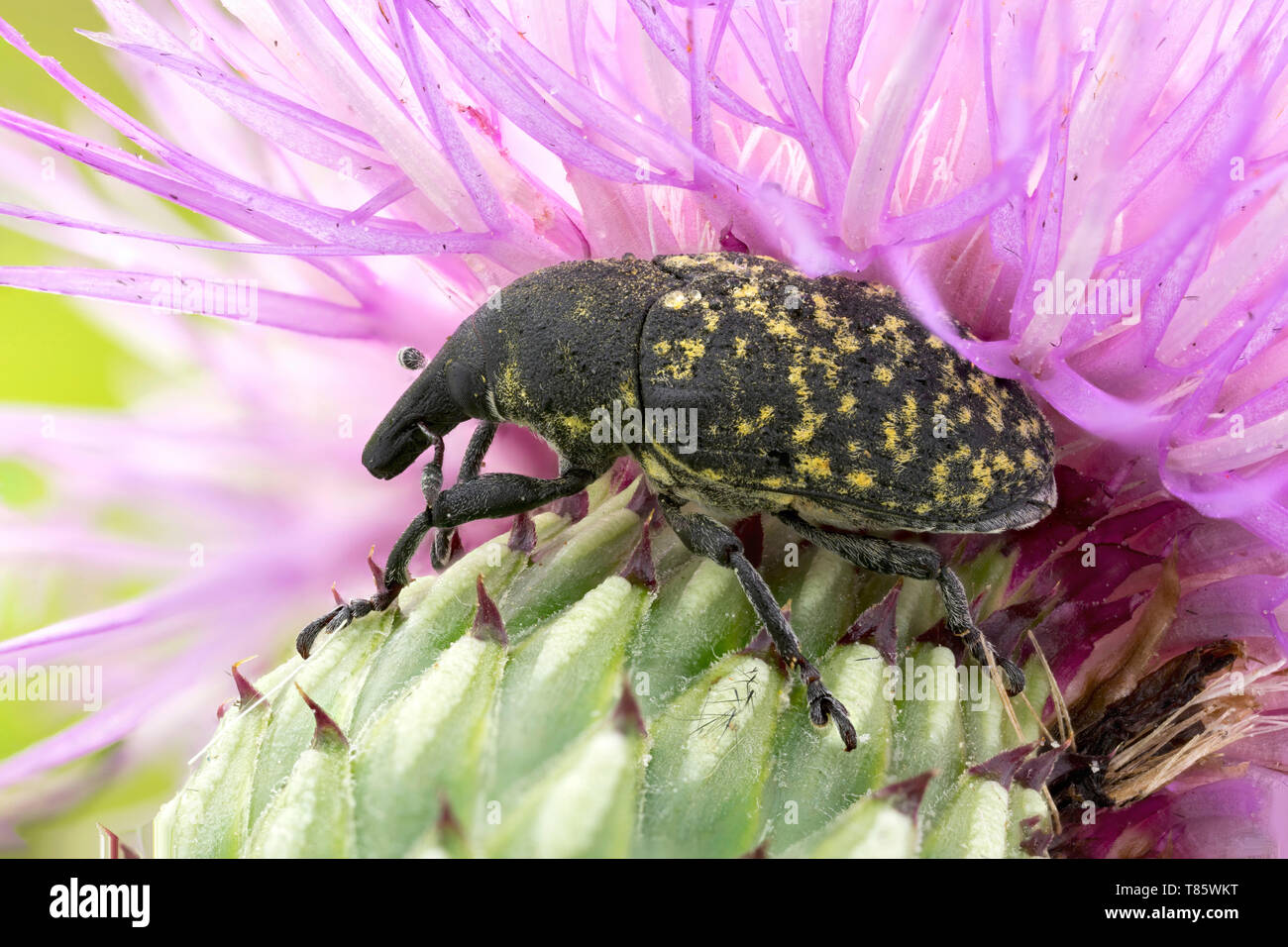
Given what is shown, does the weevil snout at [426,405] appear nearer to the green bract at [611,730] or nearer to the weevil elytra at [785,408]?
the weevil elytra at [785,408]

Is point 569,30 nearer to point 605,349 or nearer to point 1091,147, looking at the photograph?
point 605,349

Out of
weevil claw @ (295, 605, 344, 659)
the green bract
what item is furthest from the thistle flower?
weevil claw @ (295, 605, 344, 659)

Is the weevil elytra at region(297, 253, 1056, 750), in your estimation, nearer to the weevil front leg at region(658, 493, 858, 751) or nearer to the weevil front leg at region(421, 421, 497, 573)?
the weevil front leg at region(658, 493, 858, 751)

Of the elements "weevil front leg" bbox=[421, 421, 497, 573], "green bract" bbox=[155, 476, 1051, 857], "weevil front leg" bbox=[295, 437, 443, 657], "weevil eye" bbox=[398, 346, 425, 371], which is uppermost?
"weevil eye" bbox=[398, 346, 425, 371]

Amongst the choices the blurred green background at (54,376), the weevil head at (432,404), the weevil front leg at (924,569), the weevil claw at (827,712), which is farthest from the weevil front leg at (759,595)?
the blurred green background at (54,376)

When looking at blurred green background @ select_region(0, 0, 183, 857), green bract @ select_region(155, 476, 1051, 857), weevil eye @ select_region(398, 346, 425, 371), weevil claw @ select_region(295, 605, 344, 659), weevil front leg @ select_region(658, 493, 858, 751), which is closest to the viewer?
green bract @ select_region(155, 476, 1051, 857)
